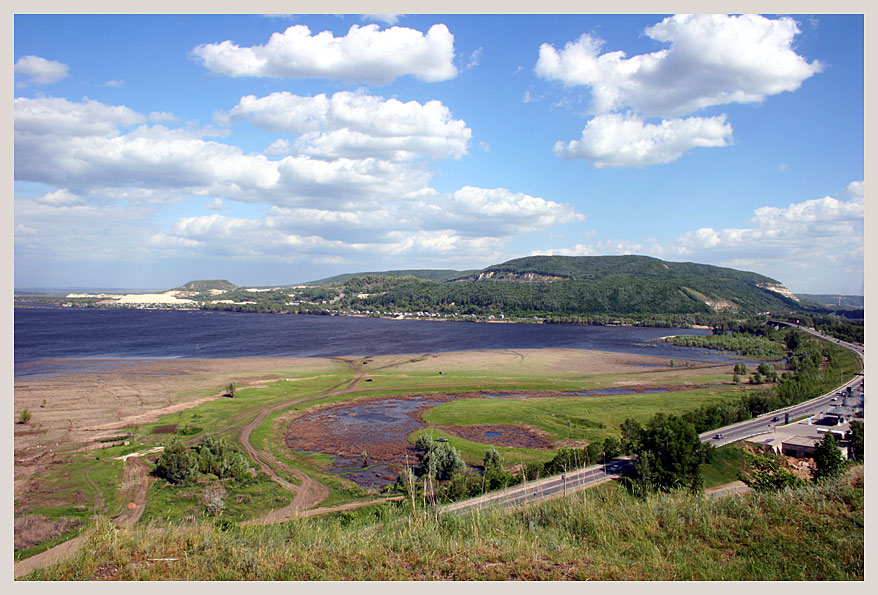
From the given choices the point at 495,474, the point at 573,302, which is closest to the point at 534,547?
the point at 495,474

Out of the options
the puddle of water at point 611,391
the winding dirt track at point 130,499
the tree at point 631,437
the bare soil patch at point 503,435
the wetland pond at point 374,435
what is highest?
the tree at point 631,437

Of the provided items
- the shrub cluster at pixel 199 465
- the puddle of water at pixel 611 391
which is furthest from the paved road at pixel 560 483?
the puddle of water at pixel 611 391

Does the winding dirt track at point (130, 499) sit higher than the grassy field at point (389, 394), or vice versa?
the winding dirt track at point (130, 499)

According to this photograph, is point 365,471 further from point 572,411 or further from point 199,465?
point 572,411

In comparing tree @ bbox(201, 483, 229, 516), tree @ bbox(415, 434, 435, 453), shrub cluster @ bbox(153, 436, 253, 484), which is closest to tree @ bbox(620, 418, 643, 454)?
tree @ bbox(415, 434, 435, 453)

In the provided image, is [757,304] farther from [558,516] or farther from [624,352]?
[558,516]

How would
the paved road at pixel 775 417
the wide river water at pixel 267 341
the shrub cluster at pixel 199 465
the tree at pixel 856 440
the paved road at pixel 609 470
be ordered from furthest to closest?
the wide river water at pixel 267 341 → the paved road at pixel 775 417 → the tree at pixel 856 440 → the shrub cluster at pixel 199 465 → the paved road at pixel 609 470

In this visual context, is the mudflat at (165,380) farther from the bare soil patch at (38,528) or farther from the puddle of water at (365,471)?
the puddle of water at (365,471)

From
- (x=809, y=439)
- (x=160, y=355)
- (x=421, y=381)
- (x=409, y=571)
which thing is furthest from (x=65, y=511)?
(x=160, y=355)
